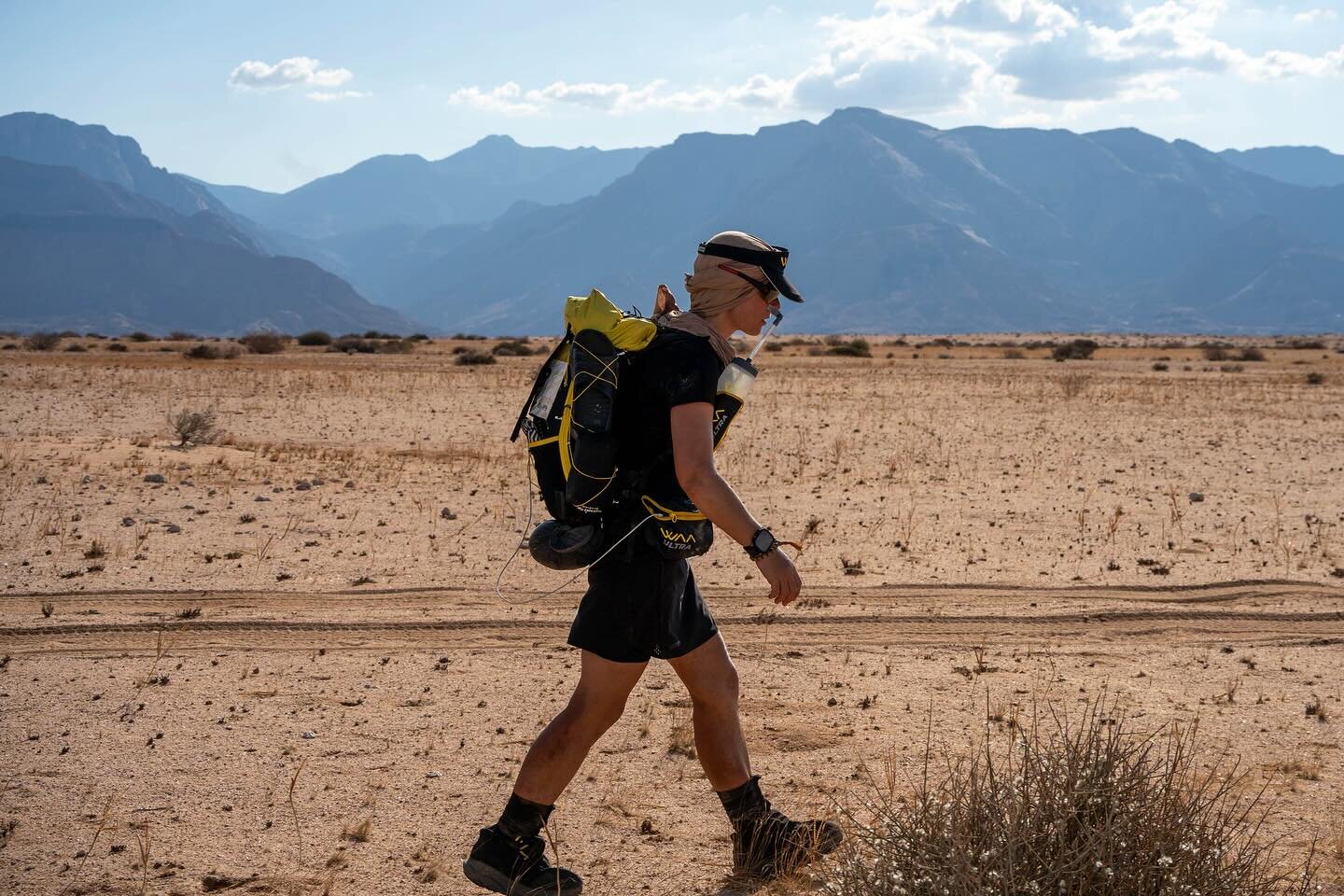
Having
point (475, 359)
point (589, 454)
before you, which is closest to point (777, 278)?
point (589, 454)

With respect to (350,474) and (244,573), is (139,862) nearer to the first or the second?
(244,573)

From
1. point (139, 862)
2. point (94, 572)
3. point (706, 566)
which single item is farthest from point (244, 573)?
point (139, 862)

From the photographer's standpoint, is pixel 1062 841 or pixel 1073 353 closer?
pixel 1062 841

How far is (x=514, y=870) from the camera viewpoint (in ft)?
12.9

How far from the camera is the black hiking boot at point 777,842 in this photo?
13.7 ft

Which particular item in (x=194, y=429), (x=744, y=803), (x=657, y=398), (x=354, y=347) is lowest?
(x=744, y=803)

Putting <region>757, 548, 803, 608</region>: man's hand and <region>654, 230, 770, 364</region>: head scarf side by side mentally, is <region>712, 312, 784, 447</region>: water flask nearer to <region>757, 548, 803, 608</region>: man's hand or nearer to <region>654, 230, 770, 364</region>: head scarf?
<region>654, 230, 770, 364</region>: head scarf

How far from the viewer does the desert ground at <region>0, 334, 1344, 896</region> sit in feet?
15.5

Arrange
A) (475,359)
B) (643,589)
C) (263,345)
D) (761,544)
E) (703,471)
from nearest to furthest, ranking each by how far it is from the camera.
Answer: (703,471), (761,544), (643,589), (475,359), (263,345)

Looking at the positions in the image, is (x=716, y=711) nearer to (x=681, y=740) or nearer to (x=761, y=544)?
(x=761, y=544)

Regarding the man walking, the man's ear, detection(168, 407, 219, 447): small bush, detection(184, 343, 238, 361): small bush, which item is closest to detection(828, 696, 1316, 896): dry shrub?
the man walking

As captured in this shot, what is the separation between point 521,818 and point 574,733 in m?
0.33

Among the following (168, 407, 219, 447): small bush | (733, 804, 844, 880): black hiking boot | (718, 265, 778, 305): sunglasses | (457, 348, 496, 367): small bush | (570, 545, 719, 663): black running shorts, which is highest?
(718, 265, 778, 305): sunglasses

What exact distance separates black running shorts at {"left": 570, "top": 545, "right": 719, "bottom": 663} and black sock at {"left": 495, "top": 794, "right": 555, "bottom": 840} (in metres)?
0.54
